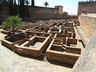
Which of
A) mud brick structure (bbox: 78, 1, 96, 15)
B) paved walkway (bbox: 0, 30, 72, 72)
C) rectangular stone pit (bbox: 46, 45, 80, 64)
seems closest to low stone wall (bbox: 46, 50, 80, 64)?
rectangular stone pit (bbox: 46, 45, 80, 64)

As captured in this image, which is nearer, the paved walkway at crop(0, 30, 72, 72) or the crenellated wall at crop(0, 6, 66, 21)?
the paved walkway at crop(0, 30, 72, 72)

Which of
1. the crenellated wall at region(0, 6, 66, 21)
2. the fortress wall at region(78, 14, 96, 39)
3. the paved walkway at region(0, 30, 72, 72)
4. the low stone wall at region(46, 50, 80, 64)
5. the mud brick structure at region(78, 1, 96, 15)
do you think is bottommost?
the paved walkway at region(0, 30, 72, 72)

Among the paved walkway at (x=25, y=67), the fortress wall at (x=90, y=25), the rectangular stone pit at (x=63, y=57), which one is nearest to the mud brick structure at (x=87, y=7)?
the fortress wall at (x=90, y=25)

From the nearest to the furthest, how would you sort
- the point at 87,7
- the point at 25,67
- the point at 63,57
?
the point at 25,67 → the point at 63,57 → the point at 87,7

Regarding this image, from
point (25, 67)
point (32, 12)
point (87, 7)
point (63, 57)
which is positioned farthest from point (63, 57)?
point (87, 7)

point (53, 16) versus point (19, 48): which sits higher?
point (53, 16)

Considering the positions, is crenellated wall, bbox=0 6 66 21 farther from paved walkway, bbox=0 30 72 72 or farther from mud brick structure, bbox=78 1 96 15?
paved walkway, bbox=0 30 72 72

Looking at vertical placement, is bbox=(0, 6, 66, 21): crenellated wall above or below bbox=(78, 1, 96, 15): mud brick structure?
below

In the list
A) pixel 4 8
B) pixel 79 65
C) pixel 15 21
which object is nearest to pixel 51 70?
pixel 79 65

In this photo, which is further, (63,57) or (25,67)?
(63,57)

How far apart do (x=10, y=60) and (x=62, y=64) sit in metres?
3.05

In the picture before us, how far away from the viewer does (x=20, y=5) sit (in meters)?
24.9

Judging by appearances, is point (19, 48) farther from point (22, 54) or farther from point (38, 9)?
point (38, 9)

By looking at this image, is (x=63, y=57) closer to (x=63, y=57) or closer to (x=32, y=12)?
(x=63, y=57)
